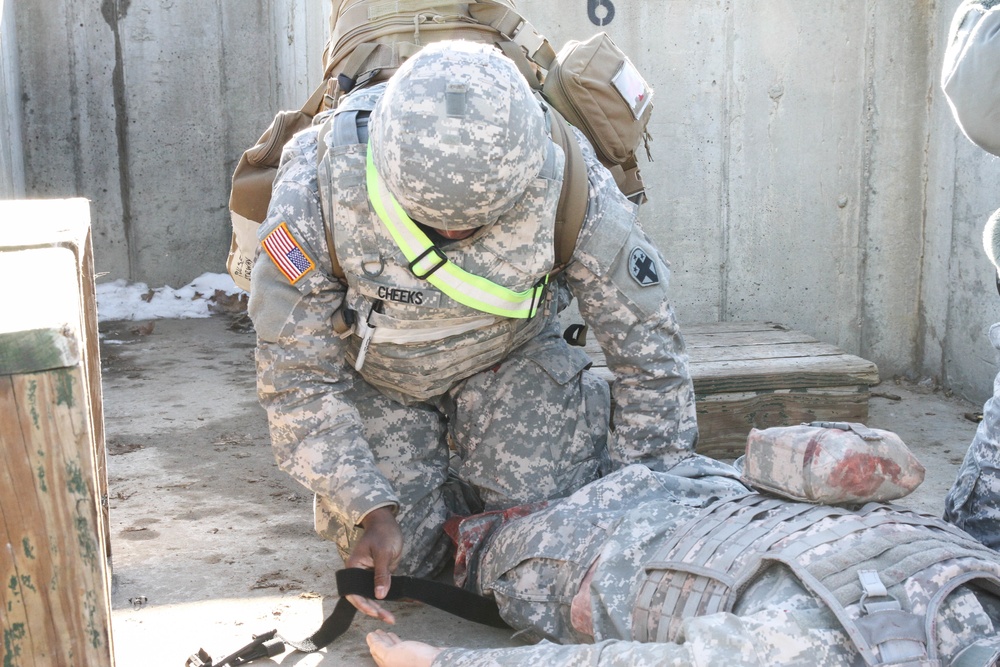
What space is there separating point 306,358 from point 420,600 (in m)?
0.60

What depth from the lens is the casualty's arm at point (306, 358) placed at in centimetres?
231

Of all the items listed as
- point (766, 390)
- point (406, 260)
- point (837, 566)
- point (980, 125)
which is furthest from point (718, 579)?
point (766, 390)

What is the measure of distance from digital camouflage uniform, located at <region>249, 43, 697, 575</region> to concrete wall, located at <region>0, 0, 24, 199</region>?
3338 millimetres

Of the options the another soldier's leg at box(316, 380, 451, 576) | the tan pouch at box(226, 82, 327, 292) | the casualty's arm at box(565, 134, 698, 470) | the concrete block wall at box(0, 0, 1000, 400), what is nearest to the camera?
the casualty's arm at box(565, 134, 698, 470)

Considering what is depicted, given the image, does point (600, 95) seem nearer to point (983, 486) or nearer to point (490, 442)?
point (490, 442)

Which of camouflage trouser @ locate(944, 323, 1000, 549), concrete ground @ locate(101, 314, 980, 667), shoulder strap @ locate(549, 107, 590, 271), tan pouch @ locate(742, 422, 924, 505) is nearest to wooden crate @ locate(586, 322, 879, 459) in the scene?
concrete ground @ locate(101, 314, 980, 667)

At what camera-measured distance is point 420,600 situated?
2.42 metres

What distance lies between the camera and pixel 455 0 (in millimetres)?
2916

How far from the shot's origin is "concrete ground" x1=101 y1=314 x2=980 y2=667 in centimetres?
237

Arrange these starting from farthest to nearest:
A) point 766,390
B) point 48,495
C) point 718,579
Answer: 1. point 766,390
2. point 718,579
3. point 48,495

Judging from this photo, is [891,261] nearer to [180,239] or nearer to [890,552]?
[890,552]

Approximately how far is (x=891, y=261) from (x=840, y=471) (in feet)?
8.93

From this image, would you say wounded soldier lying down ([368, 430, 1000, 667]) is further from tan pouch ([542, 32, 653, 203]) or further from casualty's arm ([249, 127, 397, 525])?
tan pouch ([542, 32, 653, 203])

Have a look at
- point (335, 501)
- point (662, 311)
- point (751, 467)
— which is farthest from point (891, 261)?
point (335, 501)
